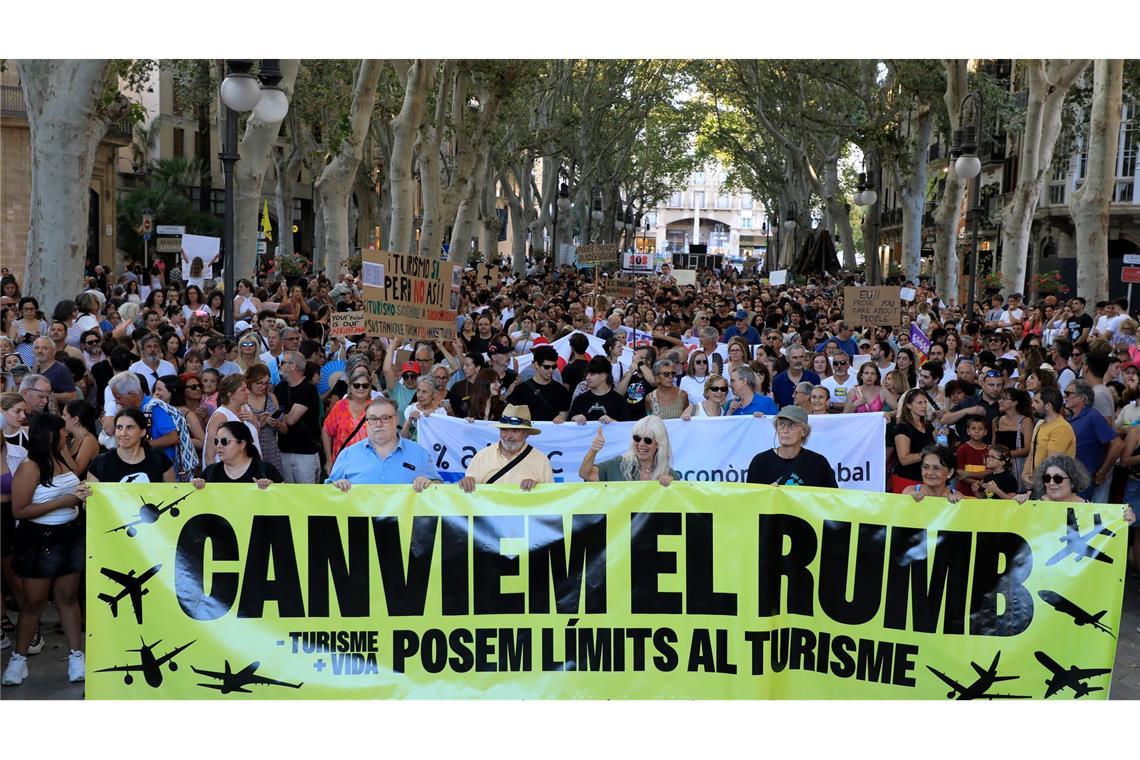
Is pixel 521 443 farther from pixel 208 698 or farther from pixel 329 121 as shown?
pixel 329 121

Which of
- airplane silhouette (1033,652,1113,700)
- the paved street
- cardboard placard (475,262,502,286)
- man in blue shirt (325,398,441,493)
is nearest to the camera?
airplane silhouette (1033,652,1113,700)

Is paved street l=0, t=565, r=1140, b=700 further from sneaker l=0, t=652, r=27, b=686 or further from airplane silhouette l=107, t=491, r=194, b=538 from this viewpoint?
airplane silhouette l=107, t=491, r=194, b=538

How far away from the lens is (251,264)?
20.7m

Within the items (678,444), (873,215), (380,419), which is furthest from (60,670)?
(873,215)

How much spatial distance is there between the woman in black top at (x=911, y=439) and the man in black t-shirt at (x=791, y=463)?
2135 millimetres

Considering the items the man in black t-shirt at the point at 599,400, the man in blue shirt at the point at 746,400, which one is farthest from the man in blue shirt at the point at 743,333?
the man in black t-shirt at the point at 599,400

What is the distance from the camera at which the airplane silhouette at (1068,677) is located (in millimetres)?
5758

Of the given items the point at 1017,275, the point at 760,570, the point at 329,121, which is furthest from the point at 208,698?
the point at 329,121

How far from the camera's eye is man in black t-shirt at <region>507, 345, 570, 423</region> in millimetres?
9789

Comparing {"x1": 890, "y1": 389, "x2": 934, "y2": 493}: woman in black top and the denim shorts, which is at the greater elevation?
{"x1": 890, "y1": 389, "x2": 934, "y2": 493}: woman in black top

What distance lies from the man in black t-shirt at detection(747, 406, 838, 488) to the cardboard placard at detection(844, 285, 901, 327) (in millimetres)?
9260

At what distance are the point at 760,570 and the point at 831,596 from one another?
34 centimetres

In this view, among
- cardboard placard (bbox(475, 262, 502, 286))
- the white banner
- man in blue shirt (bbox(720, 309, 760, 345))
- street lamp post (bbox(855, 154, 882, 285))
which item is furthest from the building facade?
the white banner

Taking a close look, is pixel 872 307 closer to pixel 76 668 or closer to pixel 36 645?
pixel 36 645
